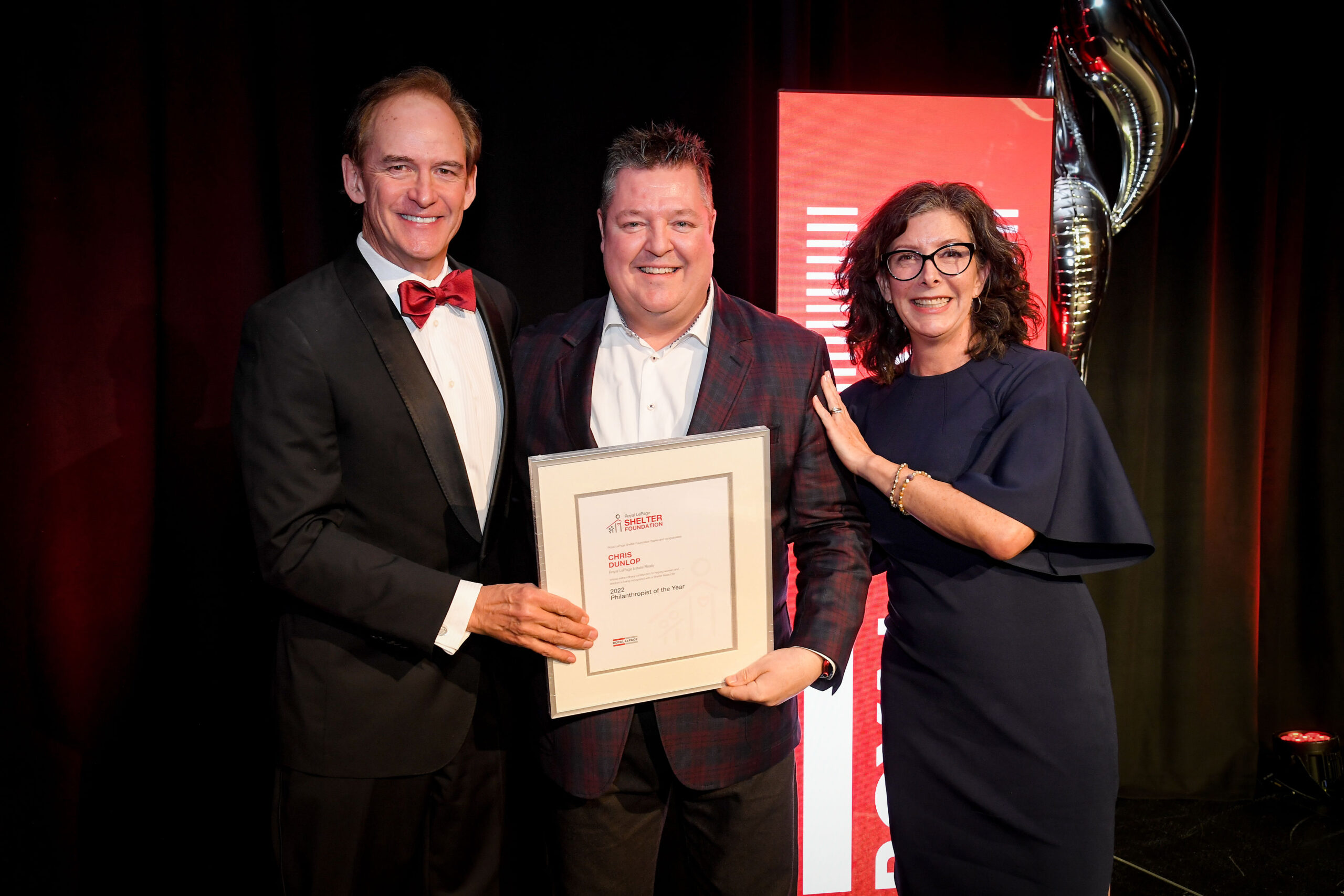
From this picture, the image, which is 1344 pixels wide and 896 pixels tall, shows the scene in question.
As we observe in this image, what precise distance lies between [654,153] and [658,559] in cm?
82

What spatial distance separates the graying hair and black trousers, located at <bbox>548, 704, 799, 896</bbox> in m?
1.10

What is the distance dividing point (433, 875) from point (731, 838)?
2.35 ft

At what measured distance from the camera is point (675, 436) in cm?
172

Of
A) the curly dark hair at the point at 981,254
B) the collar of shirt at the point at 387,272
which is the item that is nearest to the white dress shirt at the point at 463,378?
the collar of shirt at the point at 387,272

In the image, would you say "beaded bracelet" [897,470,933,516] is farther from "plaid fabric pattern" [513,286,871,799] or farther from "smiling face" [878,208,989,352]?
"smiling face" [878,208,989,352]

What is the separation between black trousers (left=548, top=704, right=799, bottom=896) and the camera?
1662 mm

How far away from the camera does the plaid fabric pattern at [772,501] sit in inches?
63.9

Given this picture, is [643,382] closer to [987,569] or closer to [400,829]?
[987,569]

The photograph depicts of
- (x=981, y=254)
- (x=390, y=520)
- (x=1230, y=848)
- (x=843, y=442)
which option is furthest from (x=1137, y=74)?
(x=1230, y=848)

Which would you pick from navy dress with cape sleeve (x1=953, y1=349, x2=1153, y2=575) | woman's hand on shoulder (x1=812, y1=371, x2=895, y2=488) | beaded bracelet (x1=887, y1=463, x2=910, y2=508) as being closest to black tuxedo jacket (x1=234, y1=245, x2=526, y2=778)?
woman's hand on shoulder (x1=812, y1=371, x2=895, y2=488)

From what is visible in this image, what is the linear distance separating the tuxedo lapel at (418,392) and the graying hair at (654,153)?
518 mm

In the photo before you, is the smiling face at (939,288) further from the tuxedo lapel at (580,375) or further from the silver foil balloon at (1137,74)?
the silver foil balloon at (1137,74)

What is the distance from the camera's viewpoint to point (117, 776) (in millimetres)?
2381

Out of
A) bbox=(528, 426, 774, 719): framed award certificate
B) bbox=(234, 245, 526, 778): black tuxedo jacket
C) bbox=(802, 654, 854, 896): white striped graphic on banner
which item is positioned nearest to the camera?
bbox=(528, 426, 774, 719): framed award certificate
